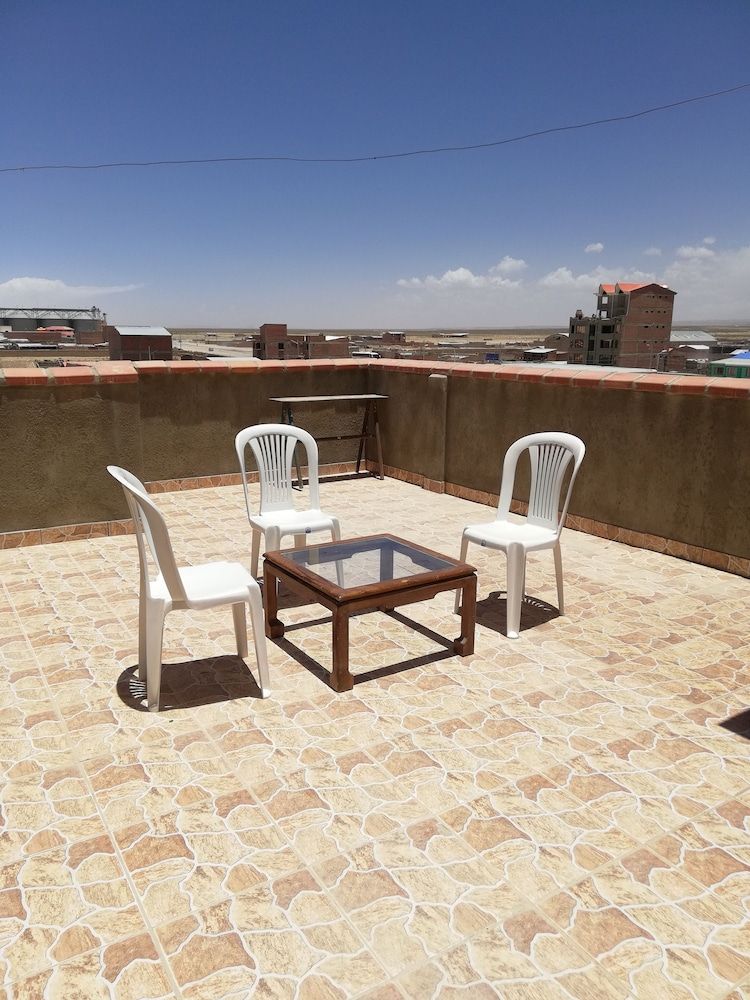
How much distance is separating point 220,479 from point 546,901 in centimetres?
571

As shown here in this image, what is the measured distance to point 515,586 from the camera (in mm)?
3566

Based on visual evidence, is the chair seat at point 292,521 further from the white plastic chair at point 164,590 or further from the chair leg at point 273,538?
the white plastic chair at point 164,590

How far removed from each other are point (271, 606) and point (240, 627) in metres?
0.30

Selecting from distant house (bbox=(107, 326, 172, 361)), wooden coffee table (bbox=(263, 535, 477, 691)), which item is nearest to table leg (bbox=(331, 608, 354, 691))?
wooden coffee table (bbox=(263, 535, 477, 691))

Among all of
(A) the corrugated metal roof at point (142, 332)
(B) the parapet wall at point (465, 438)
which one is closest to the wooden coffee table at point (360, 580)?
(B) the parapet wall at point (465, 438)

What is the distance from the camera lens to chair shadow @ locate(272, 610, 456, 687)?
3180mm

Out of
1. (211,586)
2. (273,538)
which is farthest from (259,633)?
(273,538)

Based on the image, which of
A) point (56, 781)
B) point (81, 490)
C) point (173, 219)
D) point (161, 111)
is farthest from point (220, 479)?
point (173, 219)

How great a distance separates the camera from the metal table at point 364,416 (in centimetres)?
722

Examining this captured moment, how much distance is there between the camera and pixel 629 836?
83.9 inches

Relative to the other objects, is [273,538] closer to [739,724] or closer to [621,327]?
[739,724]

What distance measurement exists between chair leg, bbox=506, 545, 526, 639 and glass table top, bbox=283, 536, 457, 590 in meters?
0.33

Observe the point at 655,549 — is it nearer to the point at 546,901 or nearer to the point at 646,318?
the point at 546,901

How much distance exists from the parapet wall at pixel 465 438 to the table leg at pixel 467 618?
223 centimetres
